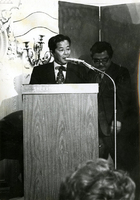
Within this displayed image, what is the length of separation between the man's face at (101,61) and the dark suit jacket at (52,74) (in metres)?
0.12

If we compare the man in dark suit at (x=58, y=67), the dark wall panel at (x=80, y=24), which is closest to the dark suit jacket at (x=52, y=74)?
the man in dark suit at (x=58, y=67)

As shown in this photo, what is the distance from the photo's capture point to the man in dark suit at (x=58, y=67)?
260 cm

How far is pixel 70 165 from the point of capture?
2.36 metres

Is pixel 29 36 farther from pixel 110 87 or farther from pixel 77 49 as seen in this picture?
pixel 110 87

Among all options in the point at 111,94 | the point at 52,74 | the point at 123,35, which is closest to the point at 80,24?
the point at 123,35

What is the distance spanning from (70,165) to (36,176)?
258mm

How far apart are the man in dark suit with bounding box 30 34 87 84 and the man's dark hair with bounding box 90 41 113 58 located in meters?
0.18

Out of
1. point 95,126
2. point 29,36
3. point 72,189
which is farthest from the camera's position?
point 29,36

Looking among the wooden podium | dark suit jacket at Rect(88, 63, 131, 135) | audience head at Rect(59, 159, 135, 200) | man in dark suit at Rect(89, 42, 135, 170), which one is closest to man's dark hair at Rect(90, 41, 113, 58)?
man in dark suit at Rect(89, 42, 135, 170)

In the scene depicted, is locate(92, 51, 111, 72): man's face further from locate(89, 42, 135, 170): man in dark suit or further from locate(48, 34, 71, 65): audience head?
locate(48, 34, 71, 65): audience head

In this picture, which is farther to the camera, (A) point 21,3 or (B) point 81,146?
(A) point 21,3

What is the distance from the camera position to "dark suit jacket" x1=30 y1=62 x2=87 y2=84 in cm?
258

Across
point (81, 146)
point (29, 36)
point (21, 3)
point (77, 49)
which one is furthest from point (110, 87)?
point (21, 3)

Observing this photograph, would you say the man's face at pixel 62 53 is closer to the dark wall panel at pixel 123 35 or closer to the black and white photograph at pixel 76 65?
the black and white photograph at pixel 76 65
